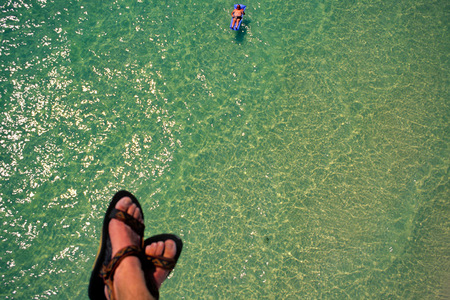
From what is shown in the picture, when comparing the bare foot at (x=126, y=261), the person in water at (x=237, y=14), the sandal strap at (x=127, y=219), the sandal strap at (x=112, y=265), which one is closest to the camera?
the bare foot at (x=126, y=261)

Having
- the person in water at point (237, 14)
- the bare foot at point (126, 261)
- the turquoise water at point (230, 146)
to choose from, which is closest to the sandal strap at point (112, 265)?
the bare foot at point (126, 261)

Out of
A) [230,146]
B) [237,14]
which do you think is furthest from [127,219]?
[237,14]

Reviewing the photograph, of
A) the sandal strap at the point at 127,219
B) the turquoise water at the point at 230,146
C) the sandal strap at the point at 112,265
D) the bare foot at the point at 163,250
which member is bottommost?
the sandal strap at the point at 112,265

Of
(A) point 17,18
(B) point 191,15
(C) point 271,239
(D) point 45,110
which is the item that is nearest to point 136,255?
(C) point 271,239

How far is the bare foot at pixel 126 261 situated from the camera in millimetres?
1640

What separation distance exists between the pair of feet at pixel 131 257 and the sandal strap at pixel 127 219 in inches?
1.0

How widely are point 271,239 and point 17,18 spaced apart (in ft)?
10.6

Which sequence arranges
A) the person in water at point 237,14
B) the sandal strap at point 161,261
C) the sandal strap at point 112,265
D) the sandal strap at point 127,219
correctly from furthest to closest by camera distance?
the person in water at point 237,14, the sandal strap at point 127,219, the sandal strap at point 161,261, the sandal strap at point 112,265

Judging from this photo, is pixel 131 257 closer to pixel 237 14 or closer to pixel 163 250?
pixel 163 250

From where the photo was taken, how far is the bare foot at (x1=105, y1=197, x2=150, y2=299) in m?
1.64

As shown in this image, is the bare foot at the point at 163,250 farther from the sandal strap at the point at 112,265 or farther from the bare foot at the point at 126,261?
the sandal strap at the point at 112,265

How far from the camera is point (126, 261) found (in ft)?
5.88

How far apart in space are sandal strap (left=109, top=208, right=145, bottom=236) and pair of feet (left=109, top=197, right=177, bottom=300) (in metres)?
0.02

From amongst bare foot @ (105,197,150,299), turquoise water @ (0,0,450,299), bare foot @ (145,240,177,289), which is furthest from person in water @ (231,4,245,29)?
bare foot @ (145,240,177,289)
